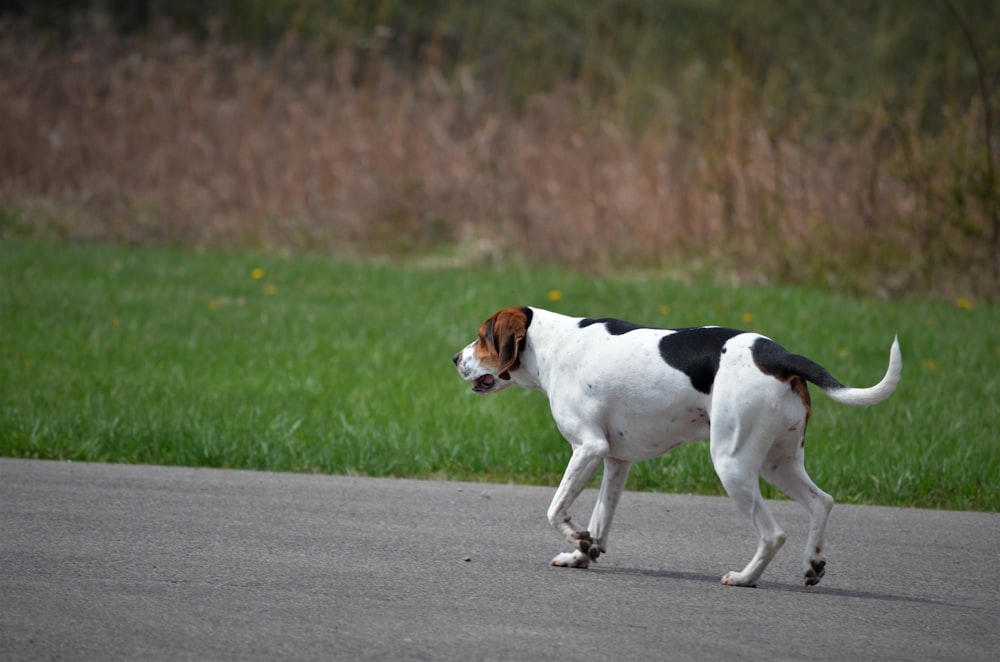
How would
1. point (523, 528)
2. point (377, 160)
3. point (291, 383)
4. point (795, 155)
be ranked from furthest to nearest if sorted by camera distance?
point (377, 160) → point (795, 155) → point (291, 383) → point (523, 528)

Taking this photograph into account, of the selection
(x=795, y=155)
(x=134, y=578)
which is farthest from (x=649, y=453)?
(x=795, y=155)

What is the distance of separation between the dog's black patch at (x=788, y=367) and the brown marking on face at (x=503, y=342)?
3.67 ft

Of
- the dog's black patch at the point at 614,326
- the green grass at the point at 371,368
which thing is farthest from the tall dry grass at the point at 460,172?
the dog's black patch at the point at 614,326

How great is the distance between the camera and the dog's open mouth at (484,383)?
5855 mm

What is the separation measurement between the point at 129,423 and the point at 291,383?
146 centimetres

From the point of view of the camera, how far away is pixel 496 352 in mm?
5805

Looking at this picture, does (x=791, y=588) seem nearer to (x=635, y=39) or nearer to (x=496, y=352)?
(x=496, y=352)

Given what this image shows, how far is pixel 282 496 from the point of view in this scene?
267 inches

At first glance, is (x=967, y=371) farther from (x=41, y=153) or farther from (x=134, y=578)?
(x=41, y=153)

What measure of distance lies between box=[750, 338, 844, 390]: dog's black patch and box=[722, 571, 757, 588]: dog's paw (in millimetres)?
830

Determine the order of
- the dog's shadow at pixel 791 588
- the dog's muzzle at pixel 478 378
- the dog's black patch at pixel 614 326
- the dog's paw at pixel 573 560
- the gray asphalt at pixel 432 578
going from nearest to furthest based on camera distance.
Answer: the gray asphalt at pixel 432 578 < the dog's shadow at pixel 791 588 < the dog's paw at pixel 573 560 < the dog's black patch at pixel 614 326 < the dog's muzzle at pixel 478 378

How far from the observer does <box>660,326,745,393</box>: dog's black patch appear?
5160 millimetres

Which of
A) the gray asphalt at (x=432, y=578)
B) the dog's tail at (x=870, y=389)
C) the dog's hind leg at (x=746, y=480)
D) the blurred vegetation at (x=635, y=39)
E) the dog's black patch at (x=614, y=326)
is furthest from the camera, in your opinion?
the blurred vegetation at (x=635, y=39)

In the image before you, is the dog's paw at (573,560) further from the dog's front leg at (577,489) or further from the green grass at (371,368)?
the green grass at (371,368)
